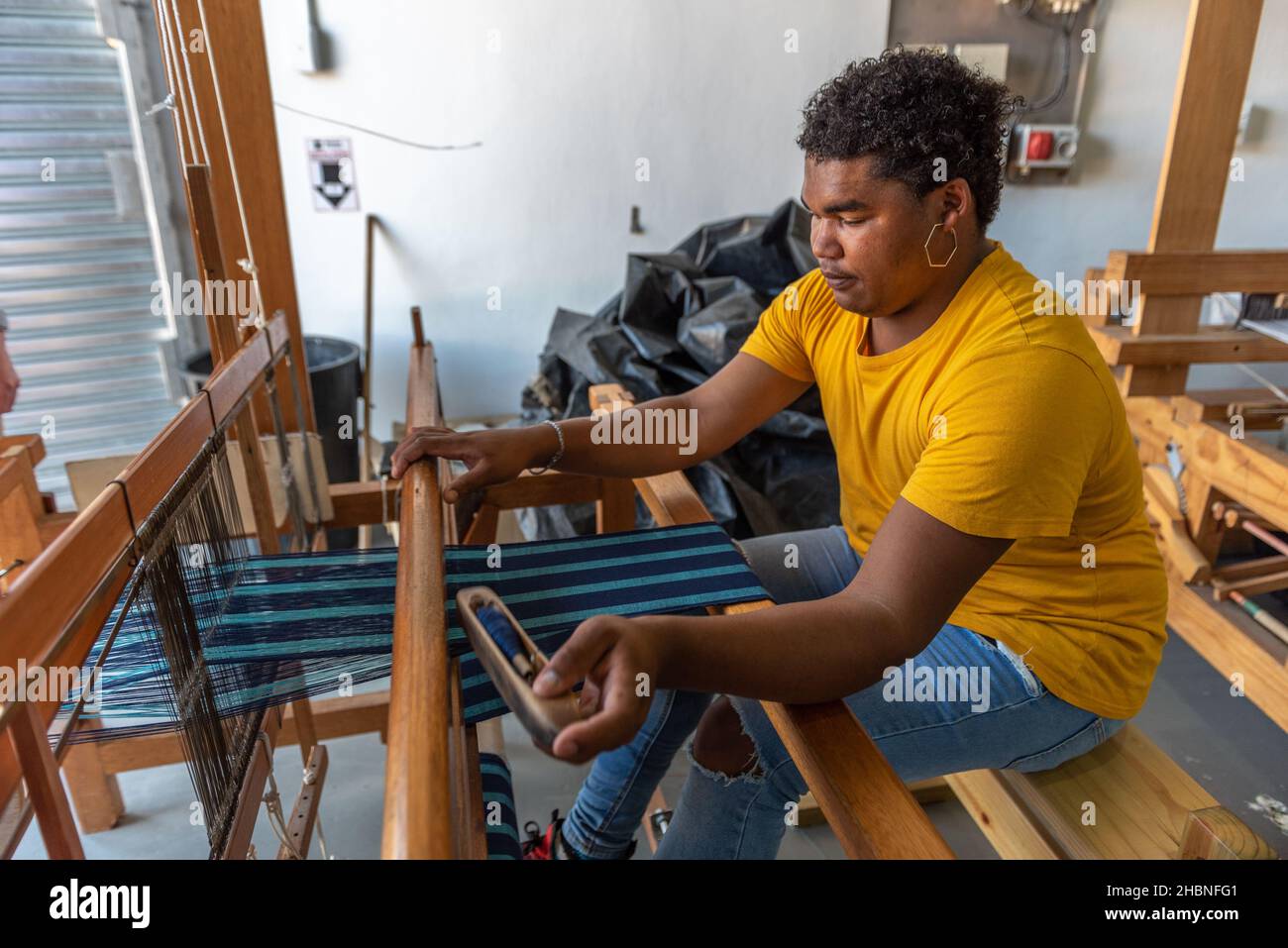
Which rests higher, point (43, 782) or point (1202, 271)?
point (1202, 271)

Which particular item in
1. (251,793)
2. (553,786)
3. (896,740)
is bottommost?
(553,786)

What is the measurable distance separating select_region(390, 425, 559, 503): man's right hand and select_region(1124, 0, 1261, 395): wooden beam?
5.89 ft

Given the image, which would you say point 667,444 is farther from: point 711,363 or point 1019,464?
point 711,363

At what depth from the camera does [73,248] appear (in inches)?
119

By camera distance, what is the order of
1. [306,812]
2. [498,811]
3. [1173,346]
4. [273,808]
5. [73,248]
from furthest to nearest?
[73,248], [1173,346], [306,812], [273,808], [498,811]

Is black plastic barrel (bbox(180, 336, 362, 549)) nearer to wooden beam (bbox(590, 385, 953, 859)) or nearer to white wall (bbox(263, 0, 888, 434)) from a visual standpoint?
white wall (bbox(263, 0, 888, 434))

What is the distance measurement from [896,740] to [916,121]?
2.42 feet

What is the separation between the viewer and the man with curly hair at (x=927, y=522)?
35.2 inches

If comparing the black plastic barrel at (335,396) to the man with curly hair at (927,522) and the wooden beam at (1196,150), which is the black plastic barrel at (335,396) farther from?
the wooden beam at (1196,150)

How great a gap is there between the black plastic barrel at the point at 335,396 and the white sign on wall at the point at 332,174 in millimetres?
502

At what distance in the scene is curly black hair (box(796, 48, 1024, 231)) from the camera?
1.01m

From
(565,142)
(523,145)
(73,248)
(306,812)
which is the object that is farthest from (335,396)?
(306,812)

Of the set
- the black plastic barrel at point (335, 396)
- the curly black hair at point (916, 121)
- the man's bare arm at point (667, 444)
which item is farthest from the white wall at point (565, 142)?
the curly black hair at point (916, 121)
